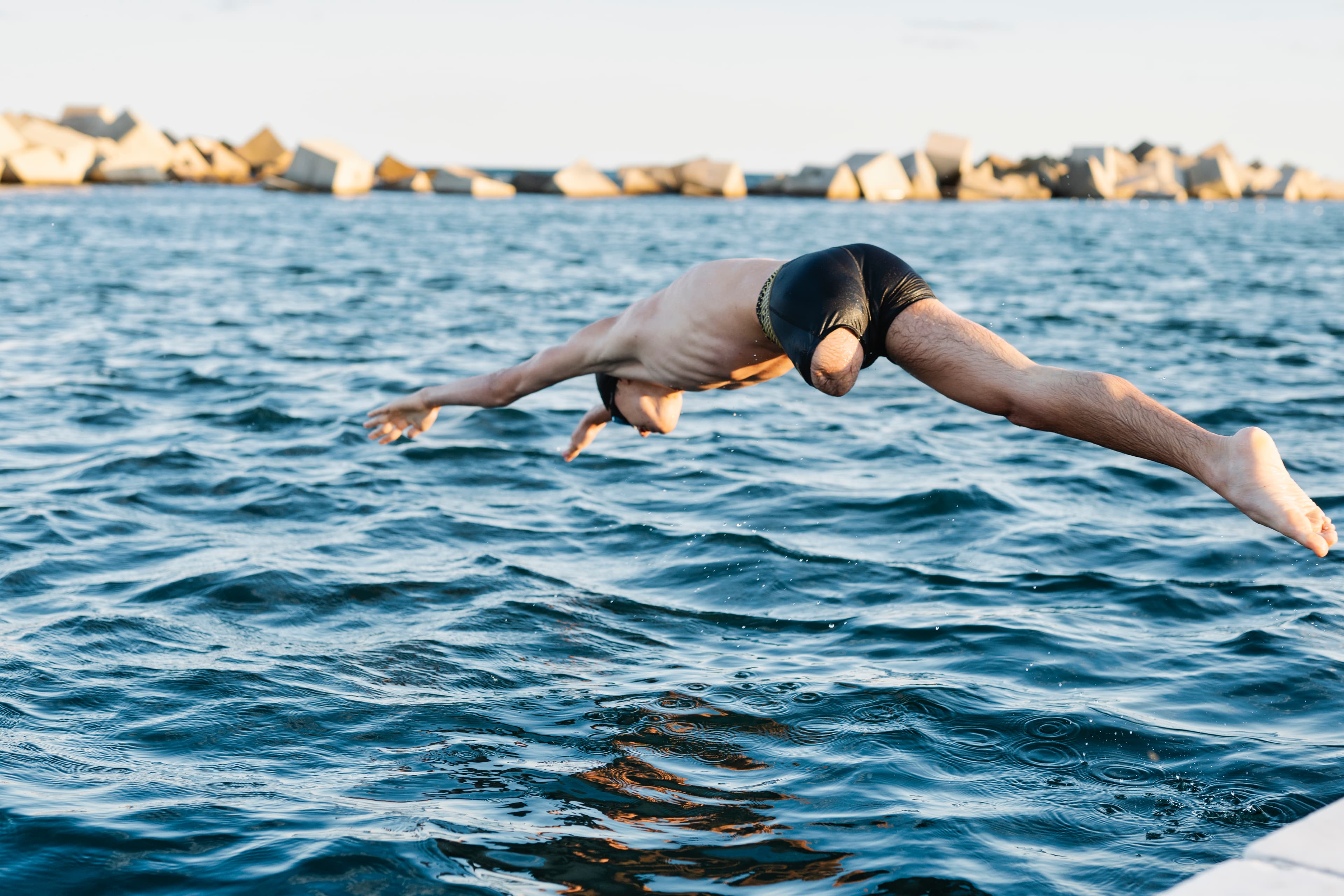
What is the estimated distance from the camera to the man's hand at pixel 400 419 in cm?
672

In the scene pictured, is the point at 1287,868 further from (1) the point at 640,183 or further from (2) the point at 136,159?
(1) the point at 640,183

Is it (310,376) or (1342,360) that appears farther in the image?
(1342,360)

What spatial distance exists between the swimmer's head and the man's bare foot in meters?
2.55

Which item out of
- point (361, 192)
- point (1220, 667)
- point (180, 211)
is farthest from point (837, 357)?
point (361, 192)

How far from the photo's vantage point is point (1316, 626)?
662cm

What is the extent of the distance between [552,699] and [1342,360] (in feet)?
44.9

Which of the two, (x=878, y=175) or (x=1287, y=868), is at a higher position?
(x=878, y=175)

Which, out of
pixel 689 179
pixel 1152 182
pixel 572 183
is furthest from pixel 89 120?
pixel 1152 182

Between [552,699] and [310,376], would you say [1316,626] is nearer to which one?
[552,699]

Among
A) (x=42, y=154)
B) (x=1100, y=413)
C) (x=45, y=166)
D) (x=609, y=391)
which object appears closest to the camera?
(x=1100, y=413)

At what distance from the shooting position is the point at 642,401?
612 centimetres

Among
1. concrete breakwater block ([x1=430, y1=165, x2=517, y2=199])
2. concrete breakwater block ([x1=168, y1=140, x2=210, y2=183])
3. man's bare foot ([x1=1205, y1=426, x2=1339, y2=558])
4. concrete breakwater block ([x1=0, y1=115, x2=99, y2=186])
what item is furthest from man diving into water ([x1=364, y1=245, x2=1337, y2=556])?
concrete breakwater block ([x1=168, y1=140, x2=210, y2=183])

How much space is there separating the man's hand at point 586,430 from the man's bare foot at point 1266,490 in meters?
3.51

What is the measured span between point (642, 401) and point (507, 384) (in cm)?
68
